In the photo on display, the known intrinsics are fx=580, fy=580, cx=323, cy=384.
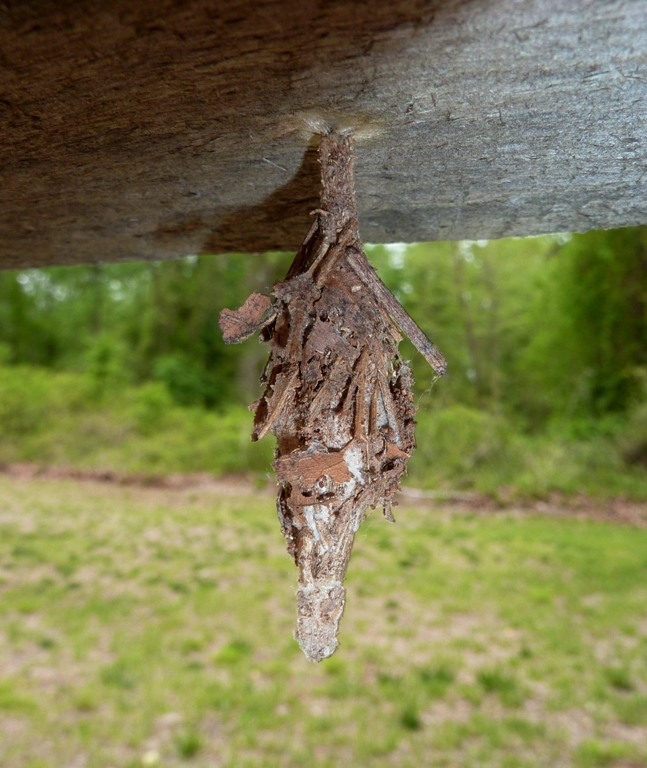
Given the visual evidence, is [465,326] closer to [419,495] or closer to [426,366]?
[426,366]

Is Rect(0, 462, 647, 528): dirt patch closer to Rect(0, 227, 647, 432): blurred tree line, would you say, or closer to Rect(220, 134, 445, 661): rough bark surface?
Rect(0, 227, 647, 432): blurred tree line

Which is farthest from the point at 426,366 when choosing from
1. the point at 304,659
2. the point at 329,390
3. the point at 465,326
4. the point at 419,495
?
the point at 329,390

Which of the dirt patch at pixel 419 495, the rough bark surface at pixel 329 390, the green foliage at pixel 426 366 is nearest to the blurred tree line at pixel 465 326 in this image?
the green foliage at pixel 426 366

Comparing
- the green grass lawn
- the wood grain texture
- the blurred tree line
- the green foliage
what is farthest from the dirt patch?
the wood grain texture

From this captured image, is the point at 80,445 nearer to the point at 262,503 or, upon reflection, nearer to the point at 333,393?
the point at 262,503

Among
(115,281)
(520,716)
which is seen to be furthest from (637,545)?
(115,281)
